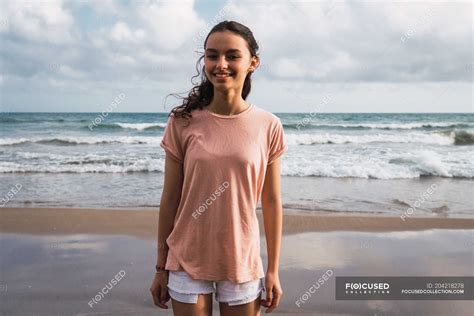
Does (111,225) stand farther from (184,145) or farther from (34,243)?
(184,145)

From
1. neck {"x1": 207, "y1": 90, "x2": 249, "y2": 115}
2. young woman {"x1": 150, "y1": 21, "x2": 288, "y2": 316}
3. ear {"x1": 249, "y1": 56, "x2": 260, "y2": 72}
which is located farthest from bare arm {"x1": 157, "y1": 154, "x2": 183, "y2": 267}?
ear {"x1": 249, "y1": 56, "x2": 260, "y2": 72}

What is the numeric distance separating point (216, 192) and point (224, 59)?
0.51m

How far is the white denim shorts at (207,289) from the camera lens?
1816mm

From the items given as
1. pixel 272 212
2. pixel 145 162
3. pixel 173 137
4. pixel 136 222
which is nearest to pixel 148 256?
pixel 136 222

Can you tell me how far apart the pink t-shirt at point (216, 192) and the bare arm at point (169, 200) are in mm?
36

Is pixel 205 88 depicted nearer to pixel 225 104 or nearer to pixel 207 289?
pixel 225 104

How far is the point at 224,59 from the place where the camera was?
1.86 meters

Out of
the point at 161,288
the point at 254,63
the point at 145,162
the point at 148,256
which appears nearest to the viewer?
the point at 161,288

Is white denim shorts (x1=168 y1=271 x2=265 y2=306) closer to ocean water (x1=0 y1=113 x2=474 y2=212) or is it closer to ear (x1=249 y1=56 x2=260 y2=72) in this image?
ear (x1=249 y1=56 x2=260 y2=72)

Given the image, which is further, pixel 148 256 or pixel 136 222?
pixel 136 222

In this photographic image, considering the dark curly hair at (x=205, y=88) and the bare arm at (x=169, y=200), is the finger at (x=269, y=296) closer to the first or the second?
the bare arm at (x=169, y=200)

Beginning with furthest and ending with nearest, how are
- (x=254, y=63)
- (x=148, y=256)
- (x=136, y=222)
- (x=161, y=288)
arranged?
(x=136, y=222) → (x=148, y=256) → (x=254, y=63) → (x=161, y=288)

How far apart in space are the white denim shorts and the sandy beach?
179 centimetres

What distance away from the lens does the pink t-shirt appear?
5.92 feet
